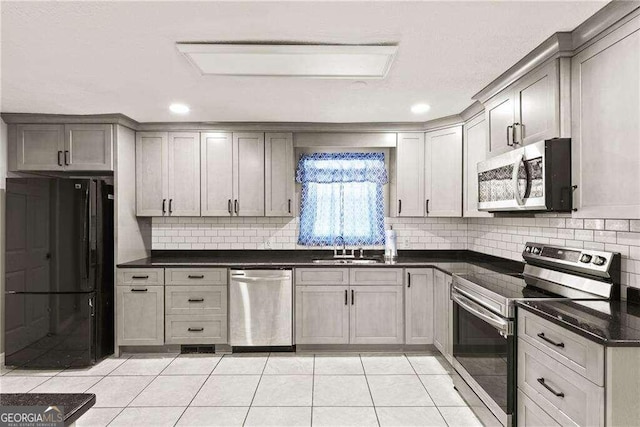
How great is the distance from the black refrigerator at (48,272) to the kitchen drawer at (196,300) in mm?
690

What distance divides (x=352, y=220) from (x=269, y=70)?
228 centimetres

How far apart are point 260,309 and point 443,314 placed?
1731 mm

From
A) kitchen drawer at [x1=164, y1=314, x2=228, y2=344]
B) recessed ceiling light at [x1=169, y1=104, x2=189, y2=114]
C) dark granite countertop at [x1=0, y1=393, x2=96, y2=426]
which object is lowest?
kitchen drawer at [x1=164, y1=314, x2=228, y2=344]

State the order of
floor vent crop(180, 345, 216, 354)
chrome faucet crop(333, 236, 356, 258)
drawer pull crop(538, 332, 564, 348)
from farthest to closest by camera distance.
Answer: chrome faucet crop(333, 236, 356, 258), floor vent crop(180, 345, 216, 354), drawer pull crop(538, 332, 564, 348)

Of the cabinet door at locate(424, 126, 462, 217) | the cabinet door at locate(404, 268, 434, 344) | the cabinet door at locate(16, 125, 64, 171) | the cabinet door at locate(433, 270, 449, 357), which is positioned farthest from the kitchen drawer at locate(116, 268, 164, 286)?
the cabinet door at locate(424, 126, 462, 217)

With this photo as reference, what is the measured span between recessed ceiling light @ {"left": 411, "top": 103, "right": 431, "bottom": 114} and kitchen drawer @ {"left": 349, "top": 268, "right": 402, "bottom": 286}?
1.53 meters

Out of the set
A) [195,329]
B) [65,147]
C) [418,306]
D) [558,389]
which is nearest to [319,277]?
[418,306]

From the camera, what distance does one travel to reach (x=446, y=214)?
13.0ft

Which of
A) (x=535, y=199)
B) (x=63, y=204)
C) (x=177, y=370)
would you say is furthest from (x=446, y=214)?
(x=63, y=204)

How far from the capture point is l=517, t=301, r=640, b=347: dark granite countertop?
1.50 meters

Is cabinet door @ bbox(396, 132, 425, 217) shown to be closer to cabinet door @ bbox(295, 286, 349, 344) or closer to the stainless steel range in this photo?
cabinet door @ bbox(295, 286, 349, 344)

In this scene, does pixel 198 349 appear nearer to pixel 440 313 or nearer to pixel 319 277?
pixel 319 277

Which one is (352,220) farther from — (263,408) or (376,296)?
(263,408)

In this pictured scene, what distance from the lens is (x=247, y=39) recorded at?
217cm
